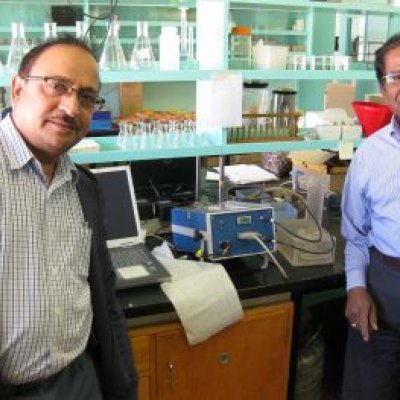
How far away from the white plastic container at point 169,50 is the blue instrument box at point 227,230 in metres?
0.58

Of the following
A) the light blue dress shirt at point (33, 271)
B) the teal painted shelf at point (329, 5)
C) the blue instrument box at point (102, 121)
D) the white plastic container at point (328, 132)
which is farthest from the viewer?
the blue instrument box at point (102, 121)

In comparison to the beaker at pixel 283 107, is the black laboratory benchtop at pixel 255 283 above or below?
below

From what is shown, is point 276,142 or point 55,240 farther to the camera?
point 276,142

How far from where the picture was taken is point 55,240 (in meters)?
1.18

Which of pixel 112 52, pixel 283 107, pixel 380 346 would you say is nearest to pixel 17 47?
pixel 112 52

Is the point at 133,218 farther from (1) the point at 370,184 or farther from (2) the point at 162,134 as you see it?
(1) the point at 370,184

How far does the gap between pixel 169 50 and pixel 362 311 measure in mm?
1213

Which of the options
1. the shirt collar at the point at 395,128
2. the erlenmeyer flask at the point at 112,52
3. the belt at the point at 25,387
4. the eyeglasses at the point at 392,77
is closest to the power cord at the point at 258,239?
the shirt collar at the point at 395,128

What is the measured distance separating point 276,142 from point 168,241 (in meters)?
0.64

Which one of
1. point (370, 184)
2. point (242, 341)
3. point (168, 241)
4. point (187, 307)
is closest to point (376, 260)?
point (370, 184)

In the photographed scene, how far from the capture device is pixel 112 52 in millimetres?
1990

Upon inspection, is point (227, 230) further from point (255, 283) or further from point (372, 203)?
point (372, 203)

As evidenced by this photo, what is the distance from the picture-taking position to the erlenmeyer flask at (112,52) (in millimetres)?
1969

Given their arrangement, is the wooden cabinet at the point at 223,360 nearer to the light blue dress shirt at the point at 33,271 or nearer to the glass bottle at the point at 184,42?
the light blue dress shirt at the point at 33,271
